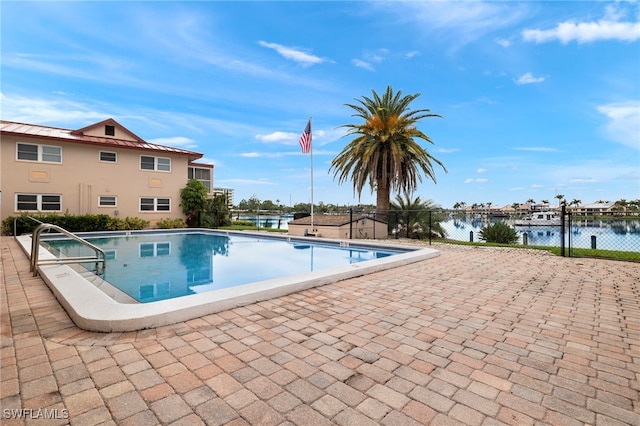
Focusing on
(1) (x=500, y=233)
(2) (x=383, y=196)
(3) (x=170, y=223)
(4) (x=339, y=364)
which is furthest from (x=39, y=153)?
(1) (x=500, y=233)

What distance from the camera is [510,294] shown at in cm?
435

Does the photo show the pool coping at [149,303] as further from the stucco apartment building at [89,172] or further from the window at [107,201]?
the window at [107,201]

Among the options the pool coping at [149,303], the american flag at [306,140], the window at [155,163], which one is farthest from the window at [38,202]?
the pool coping at [149,303]

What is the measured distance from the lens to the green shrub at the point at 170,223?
18906mm

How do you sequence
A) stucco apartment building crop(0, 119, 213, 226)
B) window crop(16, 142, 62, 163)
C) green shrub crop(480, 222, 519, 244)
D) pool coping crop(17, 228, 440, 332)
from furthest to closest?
window crop(16, 142, 62, 163), stucco apartment building crop(0, 119, 213, 226), green shrub crop(480, 222, 519, 244), pool coping crop(17, 228, 440, 332)

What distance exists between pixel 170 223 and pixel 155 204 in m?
1.76

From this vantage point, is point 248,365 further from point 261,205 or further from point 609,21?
point 261,205

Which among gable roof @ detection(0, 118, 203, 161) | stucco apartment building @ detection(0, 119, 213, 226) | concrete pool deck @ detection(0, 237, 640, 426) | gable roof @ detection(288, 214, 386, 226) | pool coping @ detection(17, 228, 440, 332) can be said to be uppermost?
gable roof @ detection(0, 118, 203, 161)

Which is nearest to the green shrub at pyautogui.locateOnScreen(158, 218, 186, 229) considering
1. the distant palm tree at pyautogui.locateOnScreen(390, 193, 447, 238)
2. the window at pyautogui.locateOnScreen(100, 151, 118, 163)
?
the window at pyautogui.locateOnScreen(100, 151, 118, 163)

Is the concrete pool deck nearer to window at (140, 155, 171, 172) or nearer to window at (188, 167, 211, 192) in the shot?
window at (140, 155, 171, 172)

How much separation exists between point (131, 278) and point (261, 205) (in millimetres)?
47952

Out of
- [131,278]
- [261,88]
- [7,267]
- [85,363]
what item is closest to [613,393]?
[85,363]

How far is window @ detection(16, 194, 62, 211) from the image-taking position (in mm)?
15555

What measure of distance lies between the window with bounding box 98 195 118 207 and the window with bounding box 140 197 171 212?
1.41 meters
